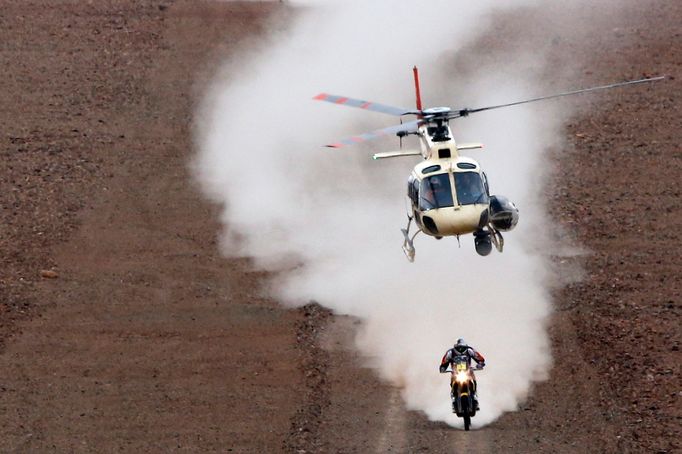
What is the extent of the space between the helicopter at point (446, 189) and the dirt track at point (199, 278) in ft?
8.76

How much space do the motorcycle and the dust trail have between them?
839 millimetres

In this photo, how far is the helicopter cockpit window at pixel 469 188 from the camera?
30516 mm

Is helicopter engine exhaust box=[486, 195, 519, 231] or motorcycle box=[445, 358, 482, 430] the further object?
helicopter engine exhaust box=[486, 195, 519, 231]

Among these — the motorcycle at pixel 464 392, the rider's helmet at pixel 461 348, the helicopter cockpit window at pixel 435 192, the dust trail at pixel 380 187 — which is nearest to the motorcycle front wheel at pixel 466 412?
the motorcycle at pixel 464 392

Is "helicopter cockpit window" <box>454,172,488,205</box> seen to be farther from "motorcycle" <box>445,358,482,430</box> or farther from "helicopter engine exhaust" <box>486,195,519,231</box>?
"motorcycle" <box>445,358,482,430</box>

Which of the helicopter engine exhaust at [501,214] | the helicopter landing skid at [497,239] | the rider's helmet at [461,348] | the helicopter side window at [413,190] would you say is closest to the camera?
the rider's helmet at [461,348]

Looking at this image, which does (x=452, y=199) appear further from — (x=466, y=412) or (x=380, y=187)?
(x=380, y=187)

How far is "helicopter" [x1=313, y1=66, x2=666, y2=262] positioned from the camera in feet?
99.8

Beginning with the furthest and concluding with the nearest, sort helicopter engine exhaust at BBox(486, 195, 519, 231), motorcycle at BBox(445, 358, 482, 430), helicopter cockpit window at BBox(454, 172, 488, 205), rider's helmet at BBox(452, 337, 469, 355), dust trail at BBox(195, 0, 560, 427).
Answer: dust trail at BBox(195, 0, 560, 427)
helicopter engine exhaust at BBox(486, 195, 519, 231)
helicopter cockpit window at BBox(454, 172, 488, 205)
rider's helmet at BBox(452, 337, 469, 355)
motorcycle at BBox(445, 358, 482, 430)

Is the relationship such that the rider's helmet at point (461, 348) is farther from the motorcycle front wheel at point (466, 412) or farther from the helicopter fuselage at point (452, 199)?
the helicopter fuselage at point (452, 199)

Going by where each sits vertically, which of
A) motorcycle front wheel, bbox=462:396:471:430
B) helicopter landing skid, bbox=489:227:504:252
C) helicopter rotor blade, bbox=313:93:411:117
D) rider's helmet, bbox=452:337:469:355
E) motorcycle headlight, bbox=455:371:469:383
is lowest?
motorcycle front wheel, bbox=462:396:471:430

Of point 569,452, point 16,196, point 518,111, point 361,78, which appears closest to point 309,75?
point 361,78

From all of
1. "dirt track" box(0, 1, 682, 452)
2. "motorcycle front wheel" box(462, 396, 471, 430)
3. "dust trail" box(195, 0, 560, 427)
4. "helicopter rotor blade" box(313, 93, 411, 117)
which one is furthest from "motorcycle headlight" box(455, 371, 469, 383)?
"helicopter rotor blade" box(313, 93, 411, 117)

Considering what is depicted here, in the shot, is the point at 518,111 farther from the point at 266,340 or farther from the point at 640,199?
the point at 266,340
